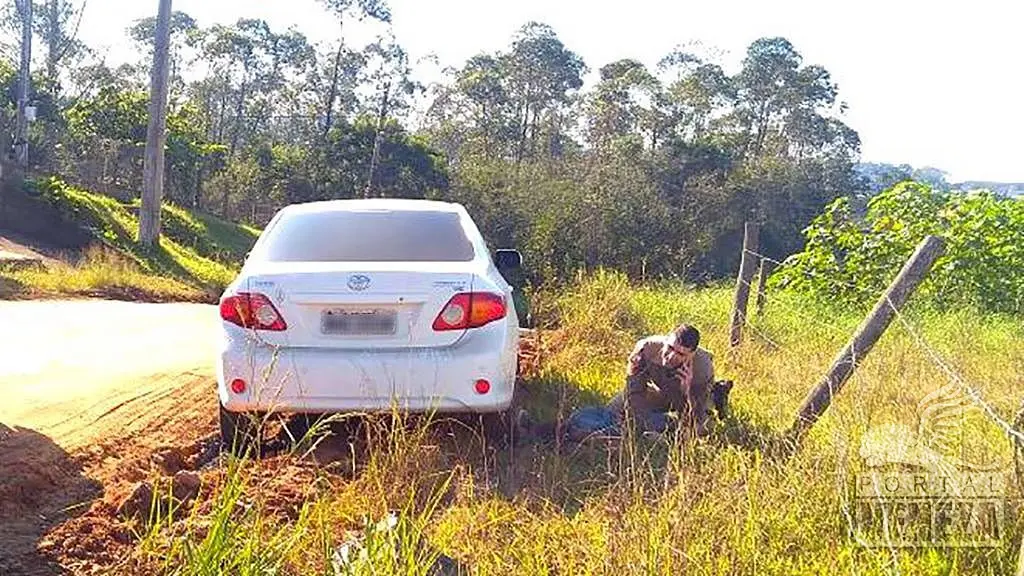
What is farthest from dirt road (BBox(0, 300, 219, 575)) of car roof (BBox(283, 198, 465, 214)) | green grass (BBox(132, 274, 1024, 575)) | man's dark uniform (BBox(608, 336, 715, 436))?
man's dark uniform (BBox(608, 336, 715, 436))

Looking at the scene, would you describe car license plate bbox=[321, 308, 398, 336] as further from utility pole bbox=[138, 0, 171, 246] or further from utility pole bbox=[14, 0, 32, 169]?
utility pole bbox=[14, 0, 32, 169]

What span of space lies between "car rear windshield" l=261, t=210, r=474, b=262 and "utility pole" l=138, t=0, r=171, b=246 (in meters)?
12.4

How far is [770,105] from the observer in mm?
45375

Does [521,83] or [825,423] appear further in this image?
[521,83]

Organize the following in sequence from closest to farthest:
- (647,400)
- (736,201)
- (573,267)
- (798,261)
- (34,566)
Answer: (34,566) < (647,400) < (798,261) < (573,267) < (736,201)

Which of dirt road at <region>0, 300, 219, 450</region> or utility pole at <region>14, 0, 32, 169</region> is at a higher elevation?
utility pole at <region>14, 0, 32, 169</region>

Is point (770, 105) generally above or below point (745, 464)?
above

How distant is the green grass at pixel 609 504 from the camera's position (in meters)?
2.92

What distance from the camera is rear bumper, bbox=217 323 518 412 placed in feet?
14.6

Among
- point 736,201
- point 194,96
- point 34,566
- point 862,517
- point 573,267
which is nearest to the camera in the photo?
point 34,566

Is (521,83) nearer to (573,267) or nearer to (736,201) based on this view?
(736,201)

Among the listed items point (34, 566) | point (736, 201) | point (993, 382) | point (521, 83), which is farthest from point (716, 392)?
point (521, 83)

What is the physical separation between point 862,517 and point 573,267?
15653 millimetres

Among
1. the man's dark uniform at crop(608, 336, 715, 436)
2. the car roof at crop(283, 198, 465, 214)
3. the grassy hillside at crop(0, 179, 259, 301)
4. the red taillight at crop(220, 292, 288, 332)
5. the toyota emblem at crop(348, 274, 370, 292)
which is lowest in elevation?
the grassy hillside at crop(0, 179, 259, 301)
